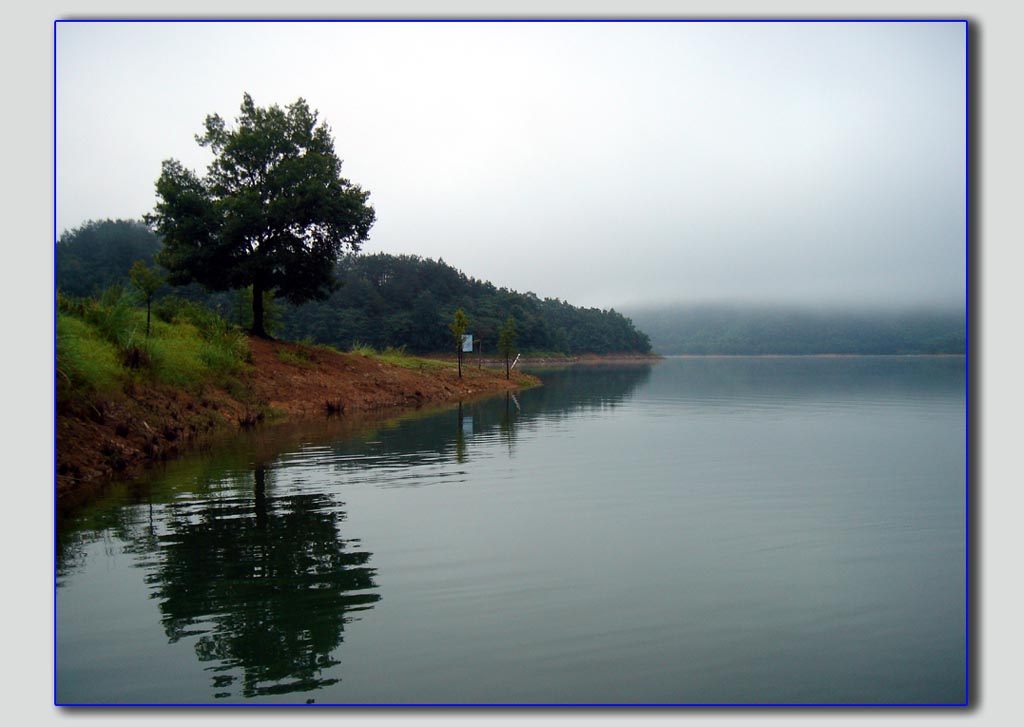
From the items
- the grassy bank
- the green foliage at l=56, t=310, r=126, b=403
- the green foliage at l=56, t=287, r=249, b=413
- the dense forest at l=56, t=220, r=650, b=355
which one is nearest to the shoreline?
the grassy bank

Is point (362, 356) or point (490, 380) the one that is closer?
point (362, 356)

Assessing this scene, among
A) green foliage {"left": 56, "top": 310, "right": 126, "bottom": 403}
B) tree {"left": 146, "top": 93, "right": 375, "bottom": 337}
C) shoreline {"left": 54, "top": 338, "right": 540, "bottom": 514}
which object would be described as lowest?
shoreline {"left": 54, "top": 338, "right": 540, "bottom": 514}

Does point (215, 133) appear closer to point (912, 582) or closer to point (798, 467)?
point (798, 467)

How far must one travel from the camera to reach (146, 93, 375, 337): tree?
1368 inches

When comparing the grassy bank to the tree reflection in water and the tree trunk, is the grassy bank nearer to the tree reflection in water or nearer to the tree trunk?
the tree trunk

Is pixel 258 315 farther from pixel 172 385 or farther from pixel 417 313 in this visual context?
pixel 417 313

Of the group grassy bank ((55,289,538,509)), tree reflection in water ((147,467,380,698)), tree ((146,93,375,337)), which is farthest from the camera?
tree ((146,93,375,337))

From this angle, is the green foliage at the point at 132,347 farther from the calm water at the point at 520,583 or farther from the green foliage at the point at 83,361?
the calm water at the point at 520,583

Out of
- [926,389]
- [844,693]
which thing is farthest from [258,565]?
[926,389]

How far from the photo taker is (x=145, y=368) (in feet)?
63.5

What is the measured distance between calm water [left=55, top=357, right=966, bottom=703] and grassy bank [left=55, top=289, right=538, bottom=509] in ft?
4.77

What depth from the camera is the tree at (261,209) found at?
114ft

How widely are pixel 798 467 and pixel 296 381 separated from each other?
22.6 m

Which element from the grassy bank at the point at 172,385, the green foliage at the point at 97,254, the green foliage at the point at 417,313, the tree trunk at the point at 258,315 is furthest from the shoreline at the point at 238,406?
the green foliage at the point at 417,313
